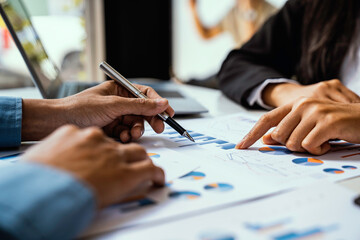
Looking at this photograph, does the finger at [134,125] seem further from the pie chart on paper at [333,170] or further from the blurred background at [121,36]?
the blurred background at [121,36]

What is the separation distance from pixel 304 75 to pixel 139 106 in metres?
0.60

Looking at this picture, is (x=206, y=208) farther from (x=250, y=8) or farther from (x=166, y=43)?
(x=166, y=43)

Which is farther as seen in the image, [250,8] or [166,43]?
[166,43]

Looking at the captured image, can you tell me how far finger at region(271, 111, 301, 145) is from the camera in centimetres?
46

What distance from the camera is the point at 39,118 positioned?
50cm

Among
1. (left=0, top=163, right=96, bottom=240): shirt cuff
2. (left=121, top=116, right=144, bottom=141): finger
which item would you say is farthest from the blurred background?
(left=0, top=163, right=96, bottom=240): shirt cuff

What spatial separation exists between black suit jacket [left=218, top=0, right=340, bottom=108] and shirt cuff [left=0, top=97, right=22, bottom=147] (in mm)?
591

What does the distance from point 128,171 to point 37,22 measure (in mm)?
2314

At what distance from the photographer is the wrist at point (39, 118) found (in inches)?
19.4

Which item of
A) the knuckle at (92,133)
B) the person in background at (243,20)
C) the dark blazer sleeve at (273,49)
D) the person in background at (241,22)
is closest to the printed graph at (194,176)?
the knuckle at (92,133)

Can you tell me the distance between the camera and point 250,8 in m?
1.43

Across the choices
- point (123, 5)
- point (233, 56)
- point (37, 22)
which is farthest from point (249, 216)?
point (37, 22)

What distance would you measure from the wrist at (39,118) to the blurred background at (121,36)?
1.56m

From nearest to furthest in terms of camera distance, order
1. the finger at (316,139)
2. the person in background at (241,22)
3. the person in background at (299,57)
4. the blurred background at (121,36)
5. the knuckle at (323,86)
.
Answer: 1. the finger at (316,139)
2. the knuckle at (323,86)
3. the person in background at (299,57)
4. the person in background at (241,22)
5. the blurred background at (121,36)
